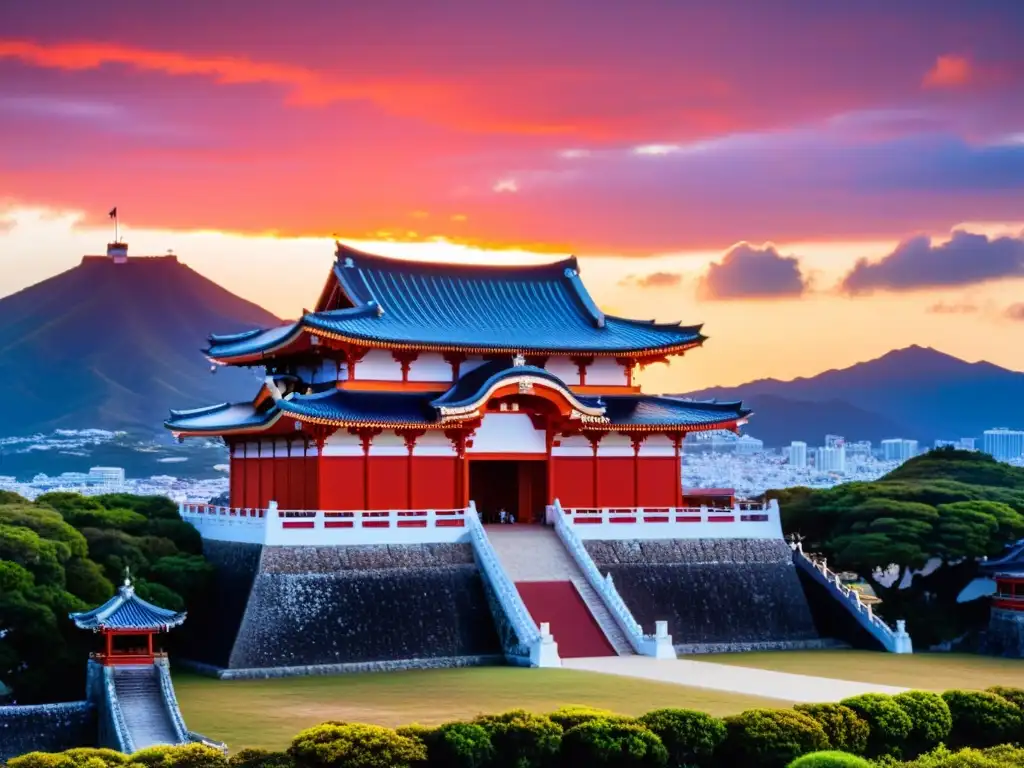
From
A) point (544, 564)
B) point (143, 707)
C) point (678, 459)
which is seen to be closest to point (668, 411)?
point (678, 459)

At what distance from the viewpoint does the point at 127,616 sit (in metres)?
34.8

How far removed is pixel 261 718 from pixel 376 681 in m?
5.26

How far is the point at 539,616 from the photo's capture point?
40438mm

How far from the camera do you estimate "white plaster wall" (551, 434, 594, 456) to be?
4759 cm

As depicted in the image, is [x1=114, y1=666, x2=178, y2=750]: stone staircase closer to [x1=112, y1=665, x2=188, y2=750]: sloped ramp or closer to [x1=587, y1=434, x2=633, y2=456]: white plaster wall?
[x1=112, y1=665, x2=188, y2=750]: sloped ramp

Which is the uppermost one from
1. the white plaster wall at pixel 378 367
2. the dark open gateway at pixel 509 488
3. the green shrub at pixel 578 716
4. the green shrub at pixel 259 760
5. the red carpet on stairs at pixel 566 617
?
the white plaster wall at pixel 378 367

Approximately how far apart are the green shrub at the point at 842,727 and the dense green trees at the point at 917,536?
16.2 meters

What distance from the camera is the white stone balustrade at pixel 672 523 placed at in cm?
4512

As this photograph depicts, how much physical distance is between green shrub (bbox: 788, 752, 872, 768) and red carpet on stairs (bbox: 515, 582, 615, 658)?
12009 mm

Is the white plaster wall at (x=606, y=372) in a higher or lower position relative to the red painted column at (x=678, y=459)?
higher

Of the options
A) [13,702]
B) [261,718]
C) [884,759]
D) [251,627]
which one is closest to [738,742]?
[884,759]

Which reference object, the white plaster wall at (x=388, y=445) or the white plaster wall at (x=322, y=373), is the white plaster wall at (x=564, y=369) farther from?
the white plaster wall at (x=322, y=373)

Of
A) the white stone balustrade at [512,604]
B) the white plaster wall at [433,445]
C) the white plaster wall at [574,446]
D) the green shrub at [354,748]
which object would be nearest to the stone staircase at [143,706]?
the green shrub at [354,748]

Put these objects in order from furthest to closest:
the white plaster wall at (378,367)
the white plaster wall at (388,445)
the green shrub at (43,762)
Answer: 1. the white plaster wall at (378,367)
2. the white plaster wall at (388,445)
3. the green shrub at (43,762)
